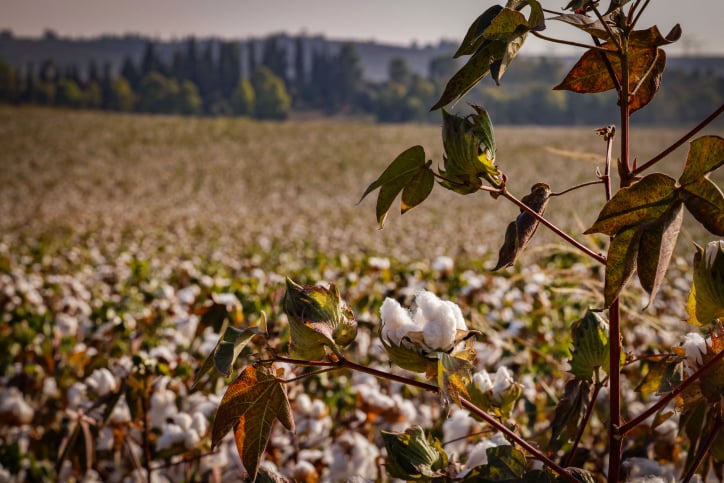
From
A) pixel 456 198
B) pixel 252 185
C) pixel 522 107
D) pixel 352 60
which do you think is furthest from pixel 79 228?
pixel 352 60

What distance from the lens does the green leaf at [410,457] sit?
1.83ft

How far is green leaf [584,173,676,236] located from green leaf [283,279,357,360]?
20 centimetres

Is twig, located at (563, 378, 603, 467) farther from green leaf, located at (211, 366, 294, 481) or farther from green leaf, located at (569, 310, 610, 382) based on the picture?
green leaf, located at (211, 366, 294, 481)

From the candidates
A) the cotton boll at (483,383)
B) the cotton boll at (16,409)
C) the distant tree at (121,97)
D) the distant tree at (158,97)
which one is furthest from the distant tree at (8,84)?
the cotton boll at (483,383)

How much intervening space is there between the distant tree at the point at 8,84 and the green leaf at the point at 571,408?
214 feet

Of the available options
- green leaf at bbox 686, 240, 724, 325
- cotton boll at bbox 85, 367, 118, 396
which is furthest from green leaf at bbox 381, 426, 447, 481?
cotton boll at bbox 85, 367, 118, 396

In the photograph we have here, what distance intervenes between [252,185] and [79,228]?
29.9 feet

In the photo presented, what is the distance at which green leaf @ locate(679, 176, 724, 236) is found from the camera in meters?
0.43

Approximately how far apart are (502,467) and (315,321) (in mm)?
212

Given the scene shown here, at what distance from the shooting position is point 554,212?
15039 millimetres

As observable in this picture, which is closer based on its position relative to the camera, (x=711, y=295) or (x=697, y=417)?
(x=711, y=295)

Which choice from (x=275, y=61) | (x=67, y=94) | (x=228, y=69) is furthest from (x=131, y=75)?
(x=275, y=61)

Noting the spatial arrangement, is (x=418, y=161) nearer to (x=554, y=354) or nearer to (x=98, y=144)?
(x=554, y=354)

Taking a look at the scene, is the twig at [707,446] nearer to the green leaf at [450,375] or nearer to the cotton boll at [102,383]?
the green leaf at [450,375]
